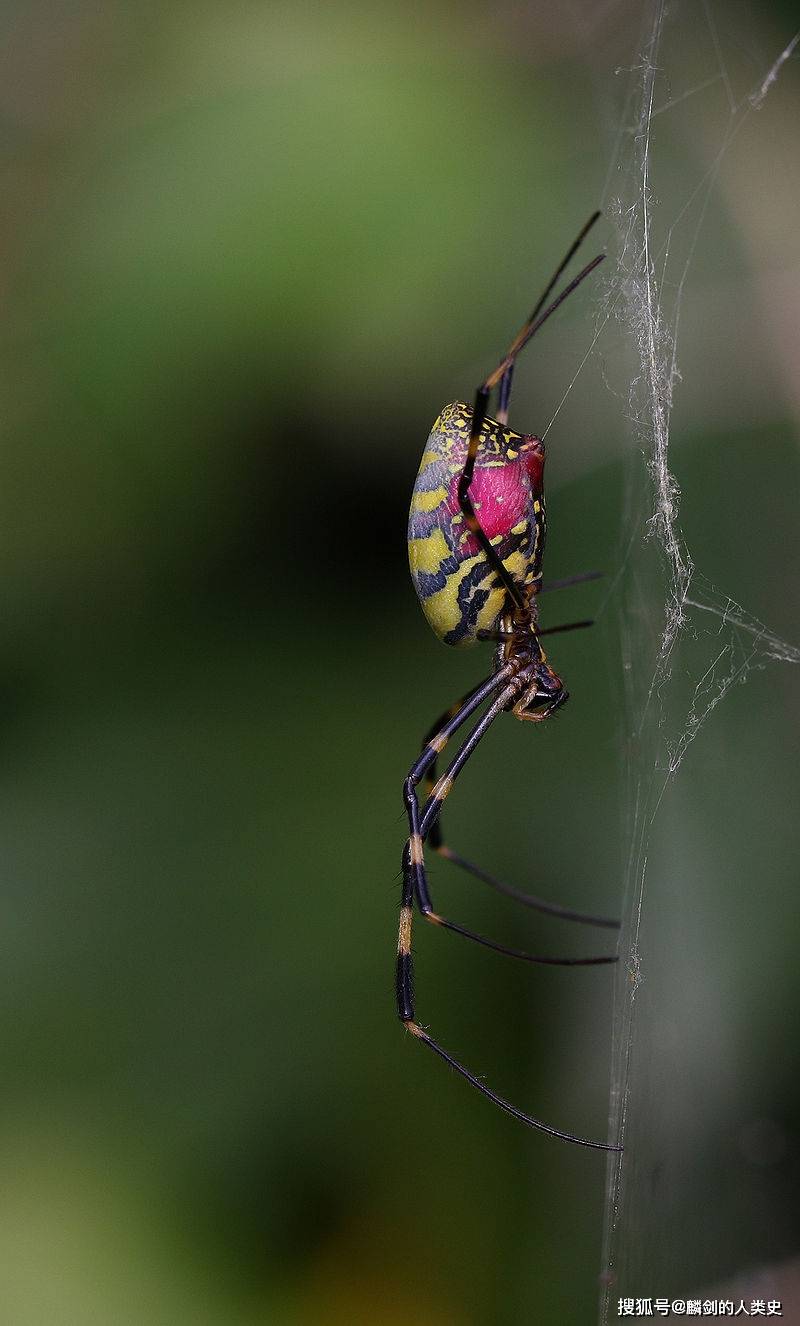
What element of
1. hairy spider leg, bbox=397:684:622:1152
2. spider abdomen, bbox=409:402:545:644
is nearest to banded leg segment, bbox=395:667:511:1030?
hairy spider leg, bbox=397:684:622:1152

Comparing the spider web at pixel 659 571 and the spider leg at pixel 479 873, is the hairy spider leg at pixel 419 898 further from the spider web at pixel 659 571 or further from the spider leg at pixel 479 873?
the spider web at pixel 659 571

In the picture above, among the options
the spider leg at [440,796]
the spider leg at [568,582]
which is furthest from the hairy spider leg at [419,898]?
the spider leg at [568,582]

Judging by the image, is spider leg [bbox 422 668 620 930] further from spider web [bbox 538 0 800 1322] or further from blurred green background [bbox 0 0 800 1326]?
spider web [bbox 538 0 800 1322]

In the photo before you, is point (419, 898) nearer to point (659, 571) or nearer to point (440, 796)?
point (440, 796)

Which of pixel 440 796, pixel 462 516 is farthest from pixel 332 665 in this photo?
pixel 462 516

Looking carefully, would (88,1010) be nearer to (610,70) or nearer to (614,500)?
(614,500)

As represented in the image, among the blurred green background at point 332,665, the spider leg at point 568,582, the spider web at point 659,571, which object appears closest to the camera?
the spider web at point 659,571
